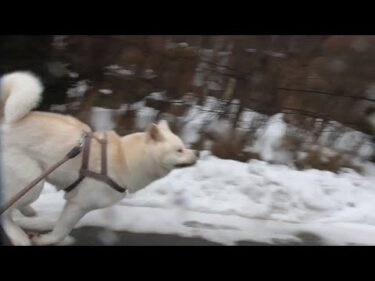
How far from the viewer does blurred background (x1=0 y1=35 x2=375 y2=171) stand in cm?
545

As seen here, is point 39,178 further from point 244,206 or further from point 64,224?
point 244,206

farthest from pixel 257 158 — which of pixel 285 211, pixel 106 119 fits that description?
pixel 106 119

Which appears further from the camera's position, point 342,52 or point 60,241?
point 342,52

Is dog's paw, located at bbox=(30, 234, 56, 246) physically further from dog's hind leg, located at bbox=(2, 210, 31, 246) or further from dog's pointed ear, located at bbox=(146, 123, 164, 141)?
dog's pointed ear, located at bbox=(146, 123, 164, 141)

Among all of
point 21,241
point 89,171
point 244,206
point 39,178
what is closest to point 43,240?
point 21,241

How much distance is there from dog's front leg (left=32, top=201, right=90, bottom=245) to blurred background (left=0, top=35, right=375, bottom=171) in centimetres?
178

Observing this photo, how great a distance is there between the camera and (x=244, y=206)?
479 cm

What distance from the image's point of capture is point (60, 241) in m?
3.81

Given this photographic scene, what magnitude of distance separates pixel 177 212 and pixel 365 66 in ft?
8.81

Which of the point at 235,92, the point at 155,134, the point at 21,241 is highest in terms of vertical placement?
the point at 235,92

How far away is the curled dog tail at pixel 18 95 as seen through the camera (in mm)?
3523

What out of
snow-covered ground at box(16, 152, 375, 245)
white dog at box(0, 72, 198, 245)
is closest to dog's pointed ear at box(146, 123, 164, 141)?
white dog at box(0, 72, 198, 245)

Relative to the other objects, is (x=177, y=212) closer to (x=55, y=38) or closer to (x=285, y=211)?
(x=285, y=211)

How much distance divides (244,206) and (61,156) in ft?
6.47
